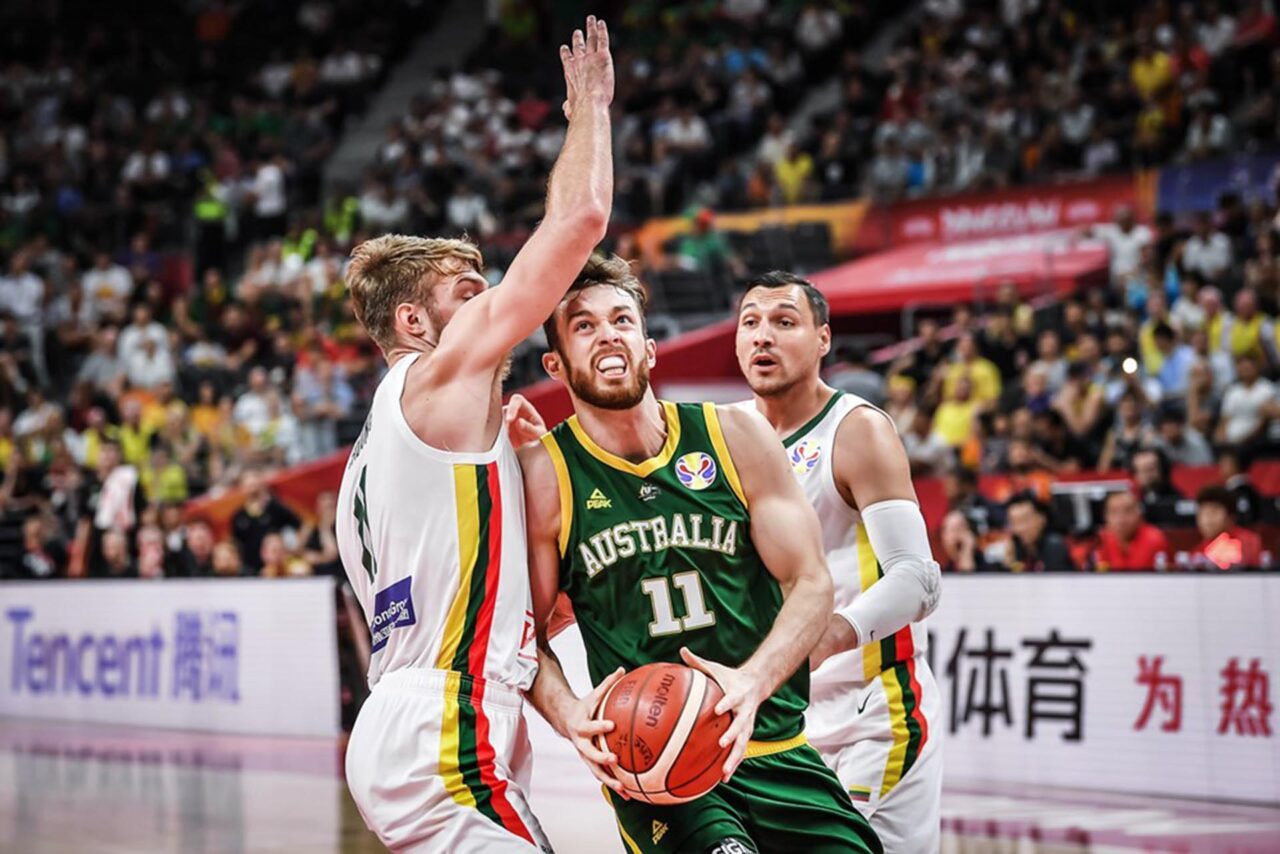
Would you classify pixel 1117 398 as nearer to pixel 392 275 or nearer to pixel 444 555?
pixel 392 275

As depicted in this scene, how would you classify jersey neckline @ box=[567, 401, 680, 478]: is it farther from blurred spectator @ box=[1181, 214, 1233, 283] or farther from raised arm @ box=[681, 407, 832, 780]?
blurred spectator @ box=[1181, 214, 1233, 283]

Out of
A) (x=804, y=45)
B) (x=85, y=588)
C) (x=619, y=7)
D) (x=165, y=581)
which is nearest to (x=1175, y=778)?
(x=165, y=581)

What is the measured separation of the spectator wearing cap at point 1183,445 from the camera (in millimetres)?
12305

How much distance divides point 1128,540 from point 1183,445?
206cm

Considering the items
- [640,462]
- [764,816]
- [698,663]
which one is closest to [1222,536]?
[764,816]

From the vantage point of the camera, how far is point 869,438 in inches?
195

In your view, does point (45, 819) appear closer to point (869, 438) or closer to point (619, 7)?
point (869, 438)

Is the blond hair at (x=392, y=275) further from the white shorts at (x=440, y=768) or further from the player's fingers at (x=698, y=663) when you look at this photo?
the player's fingers at (x=698, y=663)

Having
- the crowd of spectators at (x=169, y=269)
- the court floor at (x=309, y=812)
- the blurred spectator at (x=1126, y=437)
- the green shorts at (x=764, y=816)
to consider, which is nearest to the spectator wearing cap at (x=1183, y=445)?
the blurred spectator at (x=1126, y=437)

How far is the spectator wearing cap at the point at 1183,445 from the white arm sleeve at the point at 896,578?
7.97 metres

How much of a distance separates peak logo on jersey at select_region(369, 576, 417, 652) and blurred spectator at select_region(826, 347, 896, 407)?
10.2m

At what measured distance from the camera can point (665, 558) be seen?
4.03m

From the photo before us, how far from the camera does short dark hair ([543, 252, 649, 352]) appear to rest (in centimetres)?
411

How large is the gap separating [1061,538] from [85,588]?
8.56 meters
